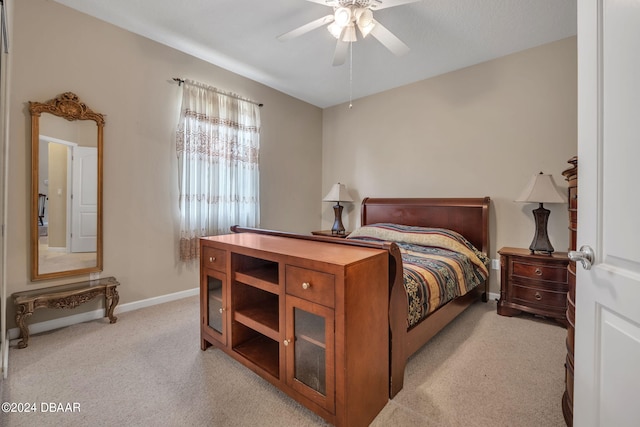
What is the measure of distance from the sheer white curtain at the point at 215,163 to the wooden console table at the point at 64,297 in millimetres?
751

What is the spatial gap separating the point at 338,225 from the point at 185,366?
9.37ft

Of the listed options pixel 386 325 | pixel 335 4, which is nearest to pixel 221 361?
pixel 386 325

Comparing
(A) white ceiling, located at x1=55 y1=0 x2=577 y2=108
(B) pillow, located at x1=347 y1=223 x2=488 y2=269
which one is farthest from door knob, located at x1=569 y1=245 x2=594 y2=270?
(B) pillow, located at x1=347 y1=223 x2=488 y2=269

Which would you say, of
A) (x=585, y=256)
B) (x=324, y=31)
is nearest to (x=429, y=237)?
(x=585, y=256)

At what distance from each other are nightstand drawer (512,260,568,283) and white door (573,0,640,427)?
2004mm

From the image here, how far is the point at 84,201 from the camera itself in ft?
8.25

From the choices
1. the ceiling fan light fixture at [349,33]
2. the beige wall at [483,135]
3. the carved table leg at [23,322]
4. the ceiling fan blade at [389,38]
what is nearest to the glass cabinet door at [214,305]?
the carved table leg at [23,322]

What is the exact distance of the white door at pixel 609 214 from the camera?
718mm

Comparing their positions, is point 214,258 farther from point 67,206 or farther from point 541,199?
point 541,199

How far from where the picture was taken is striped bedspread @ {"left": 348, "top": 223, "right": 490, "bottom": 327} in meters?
1.93

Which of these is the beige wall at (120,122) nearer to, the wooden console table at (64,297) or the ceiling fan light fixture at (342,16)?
the wooden console table at (64,297)

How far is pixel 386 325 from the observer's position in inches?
58.7

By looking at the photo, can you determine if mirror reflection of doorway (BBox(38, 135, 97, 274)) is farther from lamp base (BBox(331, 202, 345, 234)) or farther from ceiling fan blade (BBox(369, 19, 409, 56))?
lamp base (BBox(331, 202, 345, 234))

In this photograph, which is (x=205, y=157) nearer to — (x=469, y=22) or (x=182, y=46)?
(x=182, y=46)
